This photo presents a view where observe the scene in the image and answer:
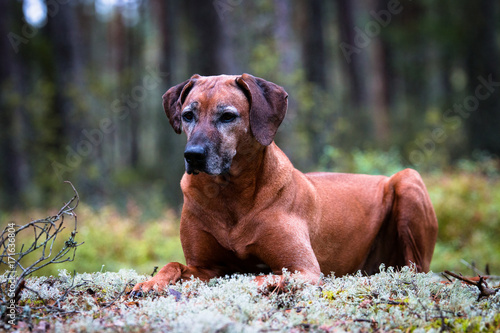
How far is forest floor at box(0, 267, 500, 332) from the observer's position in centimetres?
270

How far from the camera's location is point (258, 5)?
13.1 meters

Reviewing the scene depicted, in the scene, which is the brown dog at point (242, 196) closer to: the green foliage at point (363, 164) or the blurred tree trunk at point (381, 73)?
the green foliage at point (363, 164)

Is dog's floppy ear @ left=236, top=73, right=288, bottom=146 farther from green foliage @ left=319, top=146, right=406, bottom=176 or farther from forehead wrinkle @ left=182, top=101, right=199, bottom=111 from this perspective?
green foliage @ left=319, top=146, right=406, bottom=176

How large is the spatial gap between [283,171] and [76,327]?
229cm

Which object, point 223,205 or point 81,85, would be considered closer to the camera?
point 223,205

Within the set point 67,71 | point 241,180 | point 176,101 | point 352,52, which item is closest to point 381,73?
point 352,52

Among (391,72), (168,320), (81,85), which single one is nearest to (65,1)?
(81,85)

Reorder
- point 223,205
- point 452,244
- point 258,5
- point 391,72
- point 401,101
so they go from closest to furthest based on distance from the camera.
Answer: point 223,205
point 452,244
point 258,5
point 391,72
point 401,101

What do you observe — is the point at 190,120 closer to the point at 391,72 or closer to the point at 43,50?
the point at 43,50

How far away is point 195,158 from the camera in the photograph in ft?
12.5

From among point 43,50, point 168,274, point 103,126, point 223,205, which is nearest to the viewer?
point 168,274

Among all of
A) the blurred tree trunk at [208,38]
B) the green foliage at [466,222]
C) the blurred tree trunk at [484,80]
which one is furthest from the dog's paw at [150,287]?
the blurred tree trunk at [484,80]

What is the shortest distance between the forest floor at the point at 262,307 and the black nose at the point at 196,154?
0.90m

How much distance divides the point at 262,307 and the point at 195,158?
128 cm
